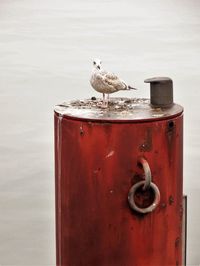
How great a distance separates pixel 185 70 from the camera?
233cm

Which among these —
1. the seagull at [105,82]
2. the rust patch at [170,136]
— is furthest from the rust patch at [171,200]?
the seagull at [105,82]

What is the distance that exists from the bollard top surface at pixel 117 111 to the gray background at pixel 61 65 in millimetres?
530

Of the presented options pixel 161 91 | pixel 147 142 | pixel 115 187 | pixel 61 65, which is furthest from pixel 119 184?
pixel 61 65

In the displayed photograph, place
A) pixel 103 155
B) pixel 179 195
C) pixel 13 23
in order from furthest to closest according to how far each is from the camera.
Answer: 1. pixel 13 23
2. pixel 179 195
3. pixel 103 155

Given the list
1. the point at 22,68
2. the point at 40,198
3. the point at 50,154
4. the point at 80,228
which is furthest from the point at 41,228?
the point at 80,228

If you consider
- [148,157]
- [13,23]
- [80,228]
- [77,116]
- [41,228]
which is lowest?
[41,228]

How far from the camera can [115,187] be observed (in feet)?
5.02

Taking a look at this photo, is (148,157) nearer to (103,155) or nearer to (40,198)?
(103,155)

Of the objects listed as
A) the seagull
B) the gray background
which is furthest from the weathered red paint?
the gray background

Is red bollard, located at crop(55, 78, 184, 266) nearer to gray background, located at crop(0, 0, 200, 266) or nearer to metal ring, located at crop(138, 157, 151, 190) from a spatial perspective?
metal ring, located at crop(138, 157, 151, 190)

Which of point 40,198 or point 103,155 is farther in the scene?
point 40,198

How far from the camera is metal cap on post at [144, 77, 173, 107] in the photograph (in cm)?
166

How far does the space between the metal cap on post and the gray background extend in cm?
65

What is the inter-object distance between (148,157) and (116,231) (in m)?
0.22
